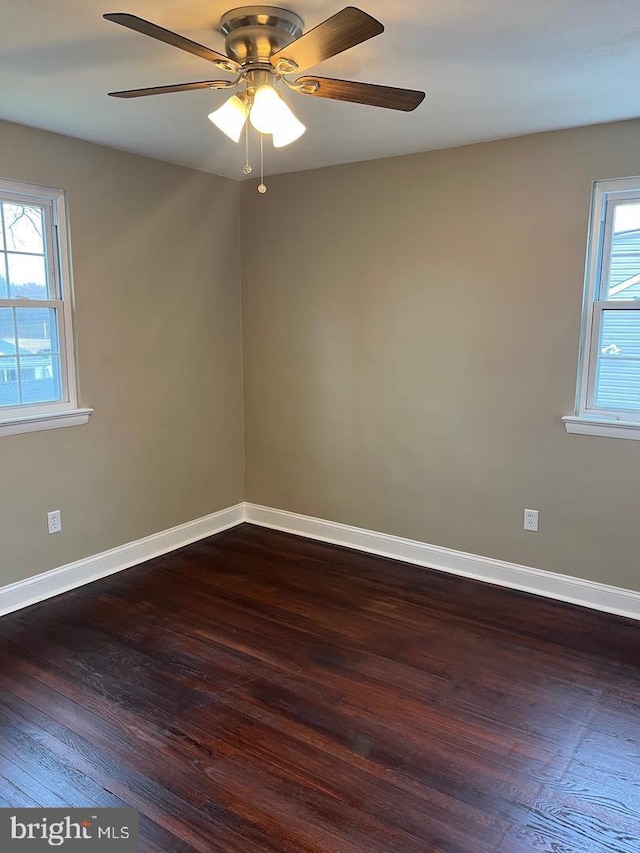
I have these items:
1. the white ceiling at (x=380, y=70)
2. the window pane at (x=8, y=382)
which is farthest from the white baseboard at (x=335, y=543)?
the white ceiling at (x=380, y=70)

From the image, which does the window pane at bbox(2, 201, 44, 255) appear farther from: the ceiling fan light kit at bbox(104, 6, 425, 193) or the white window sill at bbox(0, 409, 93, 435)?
the ceiling fan light kit at bbox(104, 6, 425, 193)

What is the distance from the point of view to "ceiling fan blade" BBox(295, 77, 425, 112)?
185 cm

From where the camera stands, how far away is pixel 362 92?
6.23 feet

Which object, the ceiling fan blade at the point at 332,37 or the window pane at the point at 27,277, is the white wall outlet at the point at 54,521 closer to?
the window pane at the point at 27,277

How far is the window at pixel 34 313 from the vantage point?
3.05 meters

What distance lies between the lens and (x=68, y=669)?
2.63m

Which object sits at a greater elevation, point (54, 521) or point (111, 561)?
point (54, 521)

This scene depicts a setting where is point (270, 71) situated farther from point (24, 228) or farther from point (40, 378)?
point (40, 378)

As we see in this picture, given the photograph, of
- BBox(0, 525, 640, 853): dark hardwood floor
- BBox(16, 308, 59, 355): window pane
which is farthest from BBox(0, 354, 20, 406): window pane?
BBox(0, 525, 640, 853): dark hardwood floor

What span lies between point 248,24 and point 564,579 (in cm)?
296

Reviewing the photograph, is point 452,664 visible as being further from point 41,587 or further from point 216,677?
point 41,587

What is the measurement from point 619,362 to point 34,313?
3.01 meters

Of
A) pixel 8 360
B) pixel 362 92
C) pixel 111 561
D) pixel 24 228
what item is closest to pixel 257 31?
pixel 362 92

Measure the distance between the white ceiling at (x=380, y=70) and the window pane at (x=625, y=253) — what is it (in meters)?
0.45
